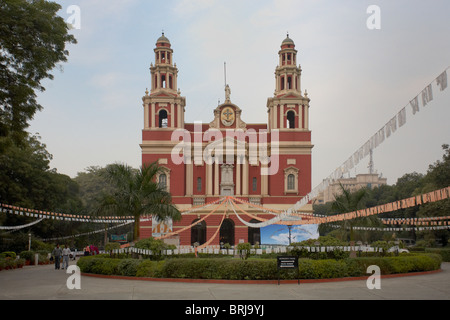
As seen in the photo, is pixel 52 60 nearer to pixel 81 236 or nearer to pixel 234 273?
pixel 234 273

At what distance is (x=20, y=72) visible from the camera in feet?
63.8

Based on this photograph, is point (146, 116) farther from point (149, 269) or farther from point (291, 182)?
point (149, 269)

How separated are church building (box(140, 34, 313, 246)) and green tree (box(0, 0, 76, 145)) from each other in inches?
1206

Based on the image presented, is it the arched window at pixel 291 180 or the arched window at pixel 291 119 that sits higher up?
the arched window at pixel 291 119

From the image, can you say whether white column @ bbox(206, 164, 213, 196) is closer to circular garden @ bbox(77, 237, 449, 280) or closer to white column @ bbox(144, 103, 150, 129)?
white column @ bbox(144, 103, 150, 129)

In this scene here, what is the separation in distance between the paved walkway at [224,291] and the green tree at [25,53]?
21.1 ft

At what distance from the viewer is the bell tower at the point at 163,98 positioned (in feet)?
170

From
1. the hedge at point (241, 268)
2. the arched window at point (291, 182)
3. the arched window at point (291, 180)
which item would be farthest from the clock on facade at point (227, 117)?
the hedge at point (241, 268)

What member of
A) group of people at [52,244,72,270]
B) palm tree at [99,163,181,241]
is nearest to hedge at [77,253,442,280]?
palm tree at [99,163,181,241]

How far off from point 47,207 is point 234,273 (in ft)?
101

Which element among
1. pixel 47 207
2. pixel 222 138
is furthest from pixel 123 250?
pixel 222 138

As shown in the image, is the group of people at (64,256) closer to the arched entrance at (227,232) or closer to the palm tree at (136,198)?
the palm tree at (136,198)
